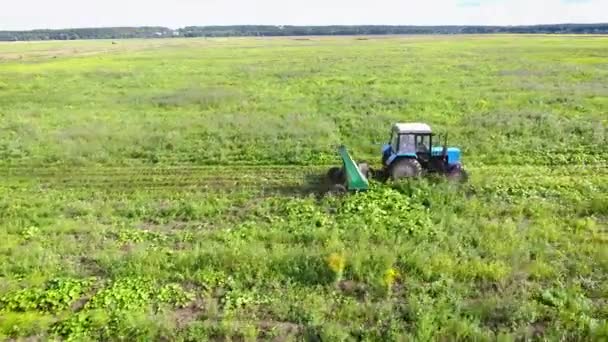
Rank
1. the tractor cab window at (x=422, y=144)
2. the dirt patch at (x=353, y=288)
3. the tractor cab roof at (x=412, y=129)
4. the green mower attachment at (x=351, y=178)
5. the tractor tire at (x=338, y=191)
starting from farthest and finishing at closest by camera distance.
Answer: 1. the tractor cab window at (x=422, y=144)
2. the tractor cab roof at (x=412, y=129)
3. the tractor tire at (x=338, y=191)
4. the green mower attachment at (x=351, y=178)
5. the dirt patch at (x=353, y=288)

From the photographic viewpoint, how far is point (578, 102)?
2638 cm

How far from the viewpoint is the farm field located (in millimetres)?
7742

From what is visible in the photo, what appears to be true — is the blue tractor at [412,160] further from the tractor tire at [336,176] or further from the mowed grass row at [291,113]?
the mowed grass row at [291,113]

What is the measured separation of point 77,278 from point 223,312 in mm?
2820

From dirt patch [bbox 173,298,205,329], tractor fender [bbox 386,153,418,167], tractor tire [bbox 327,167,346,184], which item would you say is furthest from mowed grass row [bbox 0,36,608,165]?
dirt patch [bbox 173,298,205,329]

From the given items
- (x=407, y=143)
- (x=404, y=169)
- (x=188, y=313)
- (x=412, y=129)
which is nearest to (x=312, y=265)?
(x=188, y=313)

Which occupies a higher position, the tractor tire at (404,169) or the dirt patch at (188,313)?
the tractor tire at (404,169)

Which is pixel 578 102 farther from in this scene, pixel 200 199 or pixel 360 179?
pixel 200 199

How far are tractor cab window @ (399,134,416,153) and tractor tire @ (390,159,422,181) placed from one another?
0.98 feet

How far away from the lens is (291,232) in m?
10.7

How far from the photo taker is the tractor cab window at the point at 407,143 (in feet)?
44.4

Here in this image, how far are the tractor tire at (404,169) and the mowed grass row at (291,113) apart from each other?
329 centimetres

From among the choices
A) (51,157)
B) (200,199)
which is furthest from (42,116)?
(200,199)

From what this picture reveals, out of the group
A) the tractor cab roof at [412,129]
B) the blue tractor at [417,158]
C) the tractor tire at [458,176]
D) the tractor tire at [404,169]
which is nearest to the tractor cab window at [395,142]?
the blue tractor at [417,158]
